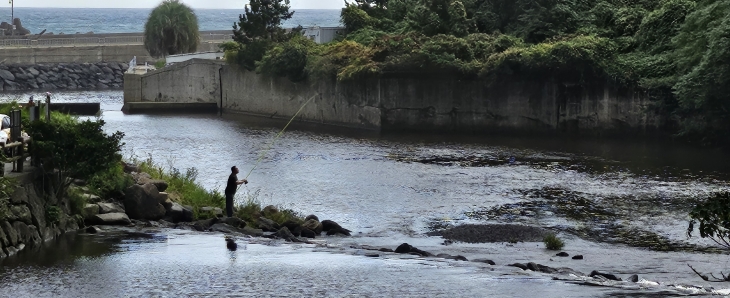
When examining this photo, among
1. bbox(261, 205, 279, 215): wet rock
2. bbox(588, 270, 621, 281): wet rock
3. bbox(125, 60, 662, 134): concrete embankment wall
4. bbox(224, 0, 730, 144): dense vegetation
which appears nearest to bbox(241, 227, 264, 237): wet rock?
bbox(261, 205, 279, 215): wet rock

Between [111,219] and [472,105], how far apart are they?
29.3 m

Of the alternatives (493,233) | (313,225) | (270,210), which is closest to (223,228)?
(313,225)

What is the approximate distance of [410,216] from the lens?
34.4 metres

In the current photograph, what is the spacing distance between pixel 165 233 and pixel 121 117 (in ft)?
128

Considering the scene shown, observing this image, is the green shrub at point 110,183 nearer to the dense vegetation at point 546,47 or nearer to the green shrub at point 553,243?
the green shrub at point 553,243

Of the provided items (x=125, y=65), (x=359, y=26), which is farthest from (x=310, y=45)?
(x=125, y=65)

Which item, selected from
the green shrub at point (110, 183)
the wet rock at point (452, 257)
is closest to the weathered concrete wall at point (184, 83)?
the green shrub at point (110, 183)

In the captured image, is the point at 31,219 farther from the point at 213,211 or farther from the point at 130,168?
the point at 130,168

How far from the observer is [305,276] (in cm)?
2409

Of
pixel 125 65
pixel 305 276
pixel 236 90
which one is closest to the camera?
pixel 305 276

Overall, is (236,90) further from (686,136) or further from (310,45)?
(686,136)

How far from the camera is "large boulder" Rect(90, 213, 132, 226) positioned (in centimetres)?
2942

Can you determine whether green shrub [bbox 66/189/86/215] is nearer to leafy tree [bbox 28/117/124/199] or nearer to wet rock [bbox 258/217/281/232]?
leafy tree [bbox 28/117/124/199]

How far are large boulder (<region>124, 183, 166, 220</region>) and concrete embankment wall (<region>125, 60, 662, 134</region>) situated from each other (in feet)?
89.2
